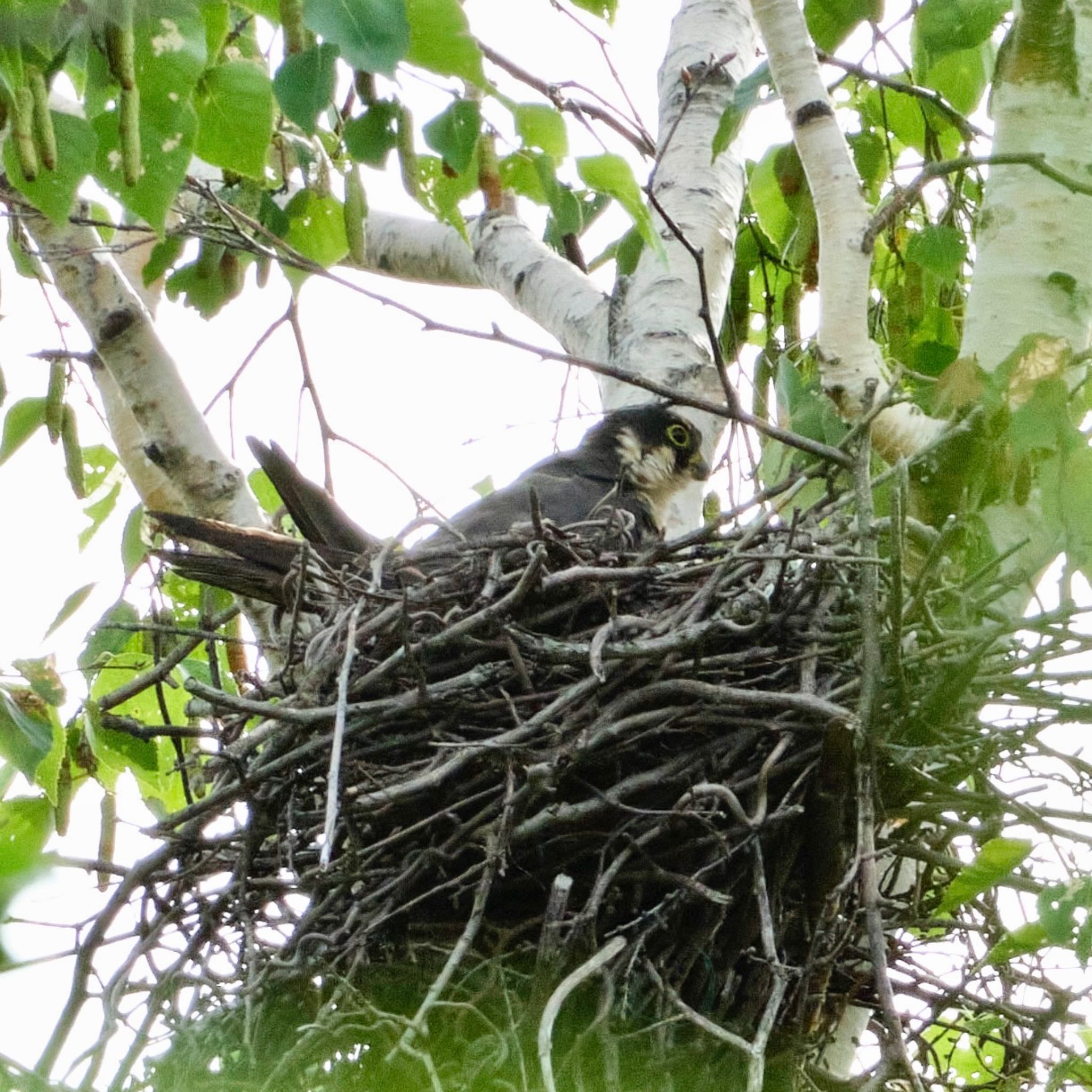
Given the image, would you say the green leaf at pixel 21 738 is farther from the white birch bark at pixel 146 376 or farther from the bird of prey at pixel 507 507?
the white birch bark at pixel 146 376

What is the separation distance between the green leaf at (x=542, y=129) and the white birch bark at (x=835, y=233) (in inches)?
31.5

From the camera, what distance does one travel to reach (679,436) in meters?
4.27

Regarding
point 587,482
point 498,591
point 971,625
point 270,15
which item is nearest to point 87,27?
point 270,15

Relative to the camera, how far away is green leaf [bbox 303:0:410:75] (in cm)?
169

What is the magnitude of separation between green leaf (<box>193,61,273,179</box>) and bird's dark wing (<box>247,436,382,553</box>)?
1.36 meters

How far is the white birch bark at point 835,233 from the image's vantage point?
285cm

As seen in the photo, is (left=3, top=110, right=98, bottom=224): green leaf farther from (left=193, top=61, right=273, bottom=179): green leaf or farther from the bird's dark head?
the bird's dark head

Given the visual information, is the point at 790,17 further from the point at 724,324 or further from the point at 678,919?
the point at 678,919

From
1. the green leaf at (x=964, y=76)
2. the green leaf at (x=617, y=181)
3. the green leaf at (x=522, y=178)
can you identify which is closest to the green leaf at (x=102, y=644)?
the green leaf at (x=522, y=178)

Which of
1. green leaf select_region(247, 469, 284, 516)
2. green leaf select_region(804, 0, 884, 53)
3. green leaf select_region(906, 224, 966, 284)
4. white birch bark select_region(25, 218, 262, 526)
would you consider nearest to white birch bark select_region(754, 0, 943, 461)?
green leaf select_region(804, 0, 884, 53)

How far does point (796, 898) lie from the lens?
2.49m

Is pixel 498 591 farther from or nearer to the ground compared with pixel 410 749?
farther from the ground

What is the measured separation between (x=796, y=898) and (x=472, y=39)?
1528 mm

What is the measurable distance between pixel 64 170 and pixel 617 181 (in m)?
0.77
